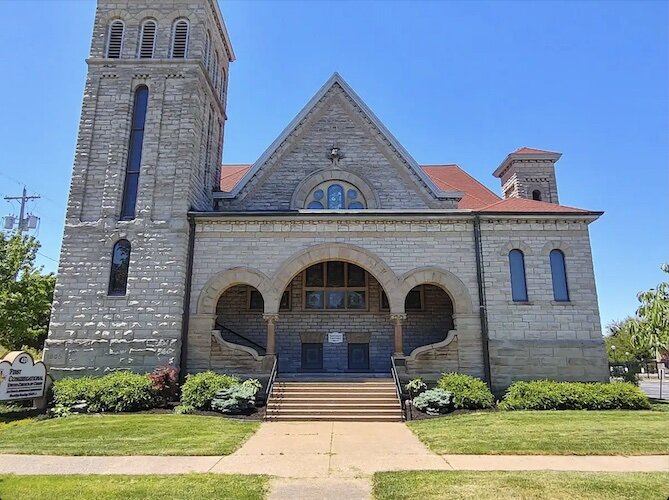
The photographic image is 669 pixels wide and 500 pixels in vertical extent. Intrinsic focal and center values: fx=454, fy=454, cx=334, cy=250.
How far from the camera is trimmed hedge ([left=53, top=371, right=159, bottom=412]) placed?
44.9ft

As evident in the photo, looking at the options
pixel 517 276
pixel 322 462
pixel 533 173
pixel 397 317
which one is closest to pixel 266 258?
pixel 397 317

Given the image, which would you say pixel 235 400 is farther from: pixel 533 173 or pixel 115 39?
pixel 533 173

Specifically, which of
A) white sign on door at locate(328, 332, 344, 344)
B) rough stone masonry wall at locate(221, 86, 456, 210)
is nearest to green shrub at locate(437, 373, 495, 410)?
white sign on door at locate(328, 332, 344, 344)

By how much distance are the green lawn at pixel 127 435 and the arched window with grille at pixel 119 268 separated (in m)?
4.85

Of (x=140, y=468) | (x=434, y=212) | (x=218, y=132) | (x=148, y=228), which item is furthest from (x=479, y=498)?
(x=218, y=132)

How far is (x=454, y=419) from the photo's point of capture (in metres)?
12.4

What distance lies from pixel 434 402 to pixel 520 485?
7192 millimetres

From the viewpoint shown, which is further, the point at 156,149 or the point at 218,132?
the point at 218,132

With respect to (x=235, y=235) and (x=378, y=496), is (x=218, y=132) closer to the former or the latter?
(x=235, y=235)

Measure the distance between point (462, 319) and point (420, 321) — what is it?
3.13 m

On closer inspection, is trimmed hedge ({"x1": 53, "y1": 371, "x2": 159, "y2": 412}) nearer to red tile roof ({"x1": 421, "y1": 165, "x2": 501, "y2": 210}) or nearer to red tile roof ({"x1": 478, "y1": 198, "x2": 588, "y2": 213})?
red tile roof ({"x1": 478, "y1": 198, "x2": 588, "y2": 213})

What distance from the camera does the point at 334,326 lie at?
18.8 meters

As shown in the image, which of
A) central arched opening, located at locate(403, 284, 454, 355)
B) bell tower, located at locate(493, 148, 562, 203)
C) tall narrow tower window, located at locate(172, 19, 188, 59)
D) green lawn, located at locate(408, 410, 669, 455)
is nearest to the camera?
green lawn, located at locate(408, 410, 669, 455)

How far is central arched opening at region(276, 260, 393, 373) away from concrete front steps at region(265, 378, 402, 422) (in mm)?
3197
